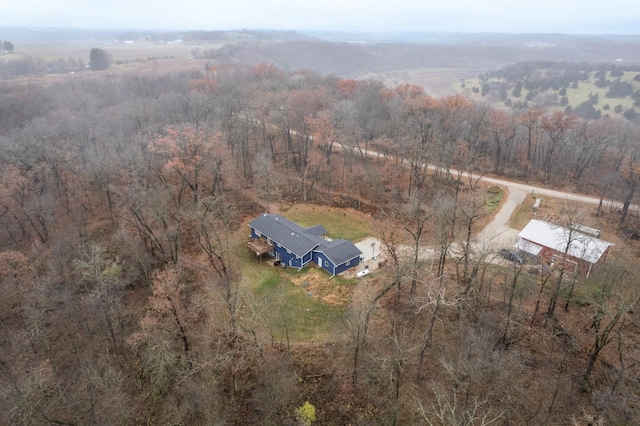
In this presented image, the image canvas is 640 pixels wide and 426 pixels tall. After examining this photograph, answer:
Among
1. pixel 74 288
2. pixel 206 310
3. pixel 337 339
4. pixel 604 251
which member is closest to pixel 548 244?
pixel 604 251

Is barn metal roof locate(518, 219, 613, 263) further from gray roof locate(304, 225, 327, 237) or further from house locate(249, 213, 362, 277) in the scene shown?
gray roof locate(304, 225, 327, 237)

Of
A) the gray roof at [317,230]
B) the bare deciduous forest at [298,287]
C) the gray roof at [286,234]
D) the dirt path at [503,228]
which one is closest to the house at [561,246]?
the dirt path at [503,228]

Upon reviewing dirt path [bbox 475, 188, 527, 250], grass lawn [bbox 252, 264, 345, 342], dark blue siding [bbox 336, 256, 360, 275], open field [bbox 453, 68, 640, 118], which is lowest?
grass lawn [bbox 252, 264, 345, 342]

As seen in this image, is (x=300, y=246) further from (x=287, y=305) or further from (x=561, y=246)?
(x=561, y=246)

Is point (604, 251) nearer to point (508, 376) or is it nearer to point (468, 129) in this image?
point (508, 376)

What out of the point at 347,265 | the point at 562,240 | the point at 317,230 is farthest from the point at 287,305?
the point at 562,240

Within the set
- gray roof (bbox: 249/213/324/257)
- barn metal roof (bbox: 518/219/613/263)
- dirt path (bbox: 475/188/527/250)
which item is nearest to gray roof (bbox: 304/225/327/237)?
gray roof (bbox: 249/213/324/257)
